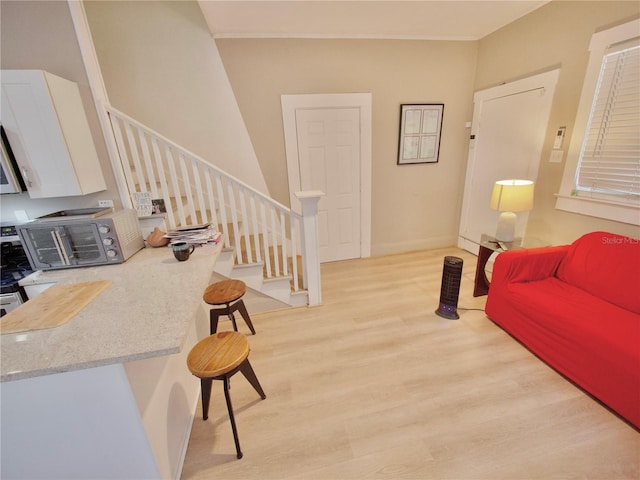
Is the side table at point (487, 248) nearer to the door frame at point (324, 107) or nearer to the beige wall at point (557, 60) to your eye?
the beige wall at point (557, 60)

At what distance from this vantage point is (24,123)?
1585 mm

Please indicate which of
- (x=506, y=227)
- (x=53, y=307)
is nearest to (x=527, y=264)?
(x=506, y=227)

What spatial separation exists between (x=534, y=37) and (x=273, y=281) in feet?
11.3

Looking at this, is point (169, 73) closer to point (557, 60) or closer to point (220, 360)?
point (220, 360)

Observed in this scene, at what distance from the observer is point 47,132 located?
63.8 inches

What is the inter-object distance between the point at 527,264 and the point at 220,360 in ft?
7.47

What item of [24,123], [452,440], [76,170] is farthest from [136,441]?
[24,123]

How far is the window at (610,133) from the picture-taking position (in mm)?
1884

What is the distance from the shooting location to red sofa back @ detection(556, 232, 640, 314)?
171 centimetres

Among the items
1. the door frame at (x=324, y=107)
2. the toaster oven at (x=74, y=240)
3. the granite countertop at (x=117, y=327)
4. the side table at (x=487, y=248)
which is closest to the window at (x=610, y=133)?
the side table at (x=487, y=248)

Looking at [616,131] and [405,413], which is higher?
[616,131]

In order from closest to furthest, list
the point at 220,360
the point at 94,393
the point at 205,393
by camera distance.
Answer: the point at 94,393, the point at 220,360, the point at 205,393

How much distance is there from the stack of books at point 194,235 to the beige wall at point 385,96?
1.35 metres

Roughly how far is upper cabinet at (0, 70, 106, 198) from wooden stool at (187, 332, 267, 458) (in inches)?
55.1
